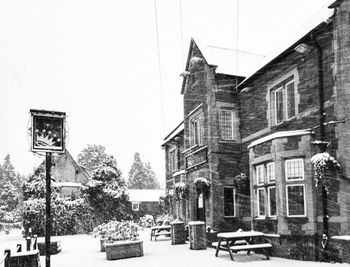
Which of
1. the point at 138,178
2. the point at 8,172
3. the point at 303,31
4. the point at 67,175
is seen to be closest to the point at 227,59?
the point at 303,31

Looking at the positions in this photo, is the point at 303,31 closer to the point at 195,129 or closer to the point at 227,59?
the point at 227,59

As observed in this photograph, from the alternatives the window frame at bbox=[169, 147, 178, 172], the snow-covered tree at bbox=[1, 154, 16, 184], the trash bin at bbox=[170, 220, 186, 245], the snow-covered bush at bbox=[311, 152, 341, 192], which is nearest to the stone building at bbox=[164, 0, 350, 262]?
the snow-covered bush at bbox=[311, 152, 341, 192]

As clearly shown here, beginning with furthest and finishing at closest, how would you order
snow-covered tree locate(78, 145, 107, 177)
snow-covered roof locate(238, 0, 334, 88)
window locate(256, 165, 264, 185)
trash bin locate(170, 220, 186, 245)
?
snow-covered tree locate(78, 145, 107, 177) < trash bin locate(170, 220, 186, 245) < window locate(256, 165, 264, 185) < snow-covered roof locate(238, 0, 334, 88)

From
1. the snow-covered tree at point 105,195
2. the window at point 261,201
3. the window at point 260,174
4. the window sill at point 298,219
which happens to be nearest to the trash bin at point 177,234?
the window at point 261,201

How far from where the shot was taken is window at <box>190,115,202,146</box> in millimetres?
20344

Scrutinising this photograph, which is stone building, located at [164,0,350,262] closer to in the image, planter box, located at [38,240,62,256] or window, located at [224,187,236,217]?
window, located at [224,187,236,217]

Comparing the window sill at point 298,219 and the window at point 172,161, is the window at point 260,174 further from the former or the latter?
the window at point 172,161

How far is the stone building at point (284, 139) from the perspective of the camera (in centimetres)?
1175

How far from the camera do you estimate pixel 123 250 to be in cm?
1434

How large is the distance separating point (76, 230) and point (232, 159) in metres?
20.0

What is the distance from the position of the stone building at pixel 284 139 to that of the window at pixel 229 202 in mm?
47

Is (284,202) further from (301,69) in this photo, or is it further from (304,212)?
(301,69)

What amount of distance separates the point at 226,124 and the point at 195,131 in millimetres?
3054

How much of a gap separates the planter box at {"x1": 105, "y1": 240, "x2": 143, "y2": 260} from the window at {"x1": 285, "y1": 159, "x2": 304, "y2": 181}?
6145mm
